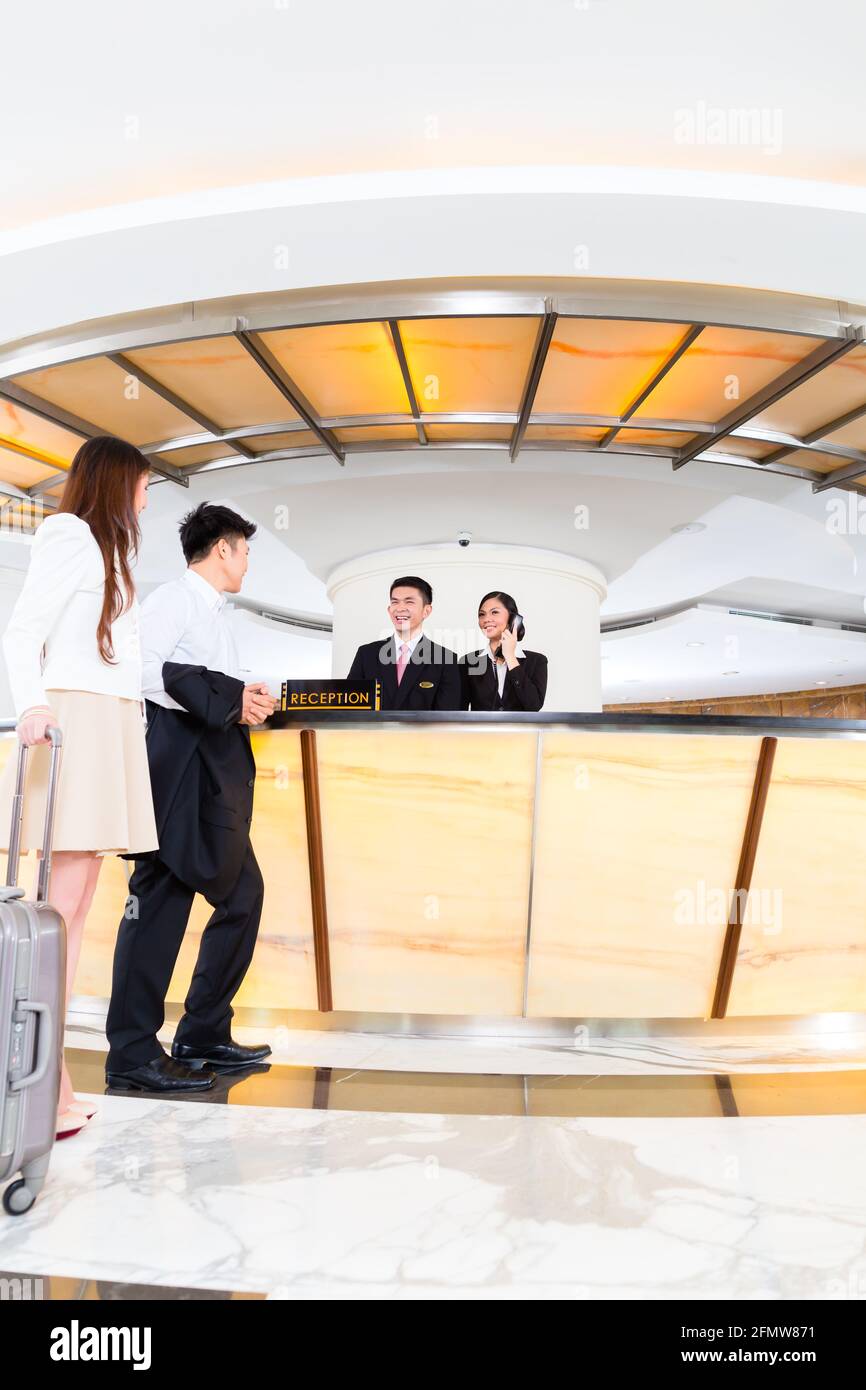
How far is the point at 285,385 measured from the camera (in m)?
6.32

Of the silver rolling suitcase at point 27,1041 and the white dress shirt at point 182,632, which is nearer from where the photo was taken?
the silver rolling suitcase at point 27,1041

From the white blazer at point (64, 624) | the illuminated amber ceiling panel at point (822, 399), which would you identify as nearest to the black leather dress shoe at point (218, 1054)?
the white blazer at point (64, 624)

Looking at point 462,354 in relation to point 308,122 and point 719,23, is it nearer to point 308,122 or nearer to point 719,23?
point 308,122

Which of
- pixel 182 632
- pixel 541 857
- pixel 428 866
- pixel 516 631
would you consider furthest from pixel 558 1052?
pixel 516 631

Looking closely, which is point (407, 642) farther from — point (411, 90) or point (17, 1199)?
point (17, 1199)

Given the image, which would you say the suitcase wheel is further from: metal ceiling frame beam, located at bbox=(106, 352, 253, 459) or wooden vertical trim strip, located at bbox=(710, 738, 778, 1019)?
metal ceiling frame beam, located at bbox=(106, 352, 253, 459)

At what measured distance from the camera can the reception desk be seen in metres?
3.56

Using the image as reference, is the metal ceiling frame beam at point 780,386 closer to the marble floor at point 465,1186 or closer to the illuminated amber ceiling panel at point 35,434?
the marble floor at point 465,1186

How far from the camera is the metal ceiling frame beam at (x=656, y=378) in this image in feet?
18.7

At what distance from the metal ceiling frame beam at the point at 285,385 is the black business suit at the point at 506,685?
2426 millimetres

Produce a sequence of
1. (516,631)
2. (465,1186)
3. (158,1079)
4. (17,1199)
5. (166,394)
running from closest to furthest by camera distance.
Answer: (17,1199)
(465,1186)
(158,1079)
(516,631)
(166,394)

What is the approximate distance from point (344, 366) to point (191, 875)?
4322 mm

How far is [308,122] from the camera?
4.59 m
